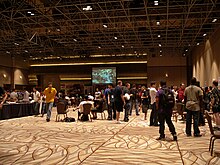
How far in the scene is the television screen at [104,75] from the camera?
23359mm

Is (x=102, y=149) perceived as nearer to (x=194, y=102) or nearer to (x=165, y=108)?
(x=165, y=108)

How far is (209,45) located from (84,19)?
7.66m

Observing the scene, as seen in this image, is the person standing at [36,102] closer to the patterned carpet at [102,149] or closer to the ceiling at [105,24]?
the ceiling at [105,24]

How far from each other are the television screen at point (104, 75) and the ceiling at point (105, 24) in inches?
82.3

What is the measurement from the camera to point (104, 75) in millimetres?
23531

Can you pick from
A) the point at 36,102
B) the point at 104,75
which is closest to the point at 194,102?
the point at 36,102

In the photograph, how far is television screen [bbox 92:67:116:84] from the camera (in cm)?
2336

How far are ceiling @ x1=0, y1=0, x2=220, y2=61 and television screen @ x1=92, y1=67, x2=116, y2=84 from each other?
2.09 meters

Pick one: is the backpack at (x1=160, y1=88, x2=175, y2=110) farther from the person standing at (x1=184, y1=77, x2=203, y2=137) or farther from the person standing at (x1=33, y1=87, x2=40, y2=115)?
the person standing at (x1=33, y1=87, x2=40, y2=115)

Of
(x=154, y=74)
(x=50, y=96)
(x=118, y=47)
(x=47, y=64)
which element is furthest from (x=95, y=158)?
(x=47, y=64)

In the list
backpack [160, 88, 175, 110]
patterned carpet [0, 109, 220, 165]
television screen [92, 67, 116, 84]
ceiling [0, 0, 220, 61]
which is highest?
ceiling [0, 0, 220, 61]

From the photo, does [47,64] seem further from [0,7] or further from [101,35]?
[0,7]

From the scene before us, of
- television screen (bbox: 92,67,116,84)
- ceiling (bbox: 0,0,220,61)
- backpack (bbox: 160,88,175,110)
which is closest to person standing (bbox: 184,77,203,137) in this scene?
backpack (bbox: 160,88,175,110)

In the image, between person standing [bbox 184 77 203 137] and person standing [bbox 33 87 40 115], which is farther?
person standing [bbox 33 87 40 115]
